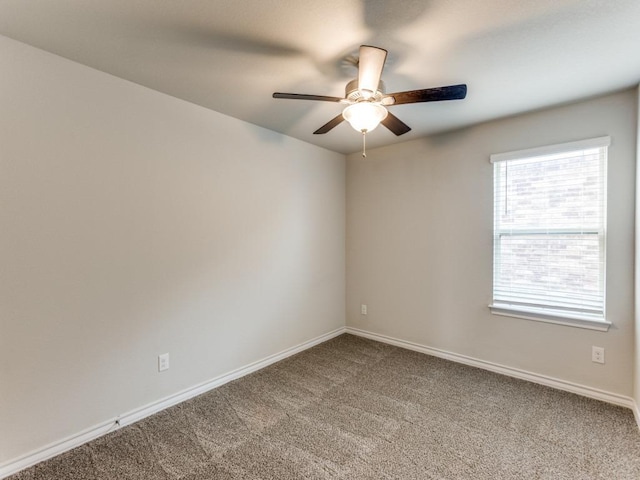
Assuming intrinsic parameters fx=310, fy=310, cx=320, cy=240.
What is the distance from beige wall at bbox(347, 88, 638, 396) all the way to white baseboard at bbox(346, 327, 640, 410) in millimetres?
46

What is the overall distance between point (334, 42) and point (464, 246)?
7.51 feet

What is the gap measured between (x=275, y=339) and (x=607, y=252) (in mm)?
2959

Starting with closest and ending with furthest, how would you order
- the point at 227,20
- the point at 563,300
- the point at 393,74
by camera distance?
the point at 227,20, the point at 393,74, the point at 563,300

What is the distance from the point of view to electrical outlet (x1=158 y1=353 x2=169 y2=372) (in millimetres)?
2352

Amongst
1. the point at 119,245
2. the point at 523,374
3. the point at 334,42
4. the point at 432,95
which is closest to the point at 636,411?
the point at 523,374

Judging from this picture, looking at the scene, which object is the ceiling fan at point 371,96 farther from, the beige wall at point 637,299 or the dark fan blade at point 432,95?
the beige wall at point 637,299

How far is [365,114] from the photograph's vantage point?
181 centimetres

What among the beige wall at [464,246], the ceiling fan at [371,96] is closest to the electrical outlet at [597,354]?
the beige wall at [464,246]

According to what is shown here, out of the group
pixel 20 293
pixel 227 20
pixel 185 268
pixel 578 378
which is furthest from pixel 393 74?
pixel 578 378

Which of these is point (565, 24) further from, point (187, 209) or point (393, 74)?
point (187, 209)

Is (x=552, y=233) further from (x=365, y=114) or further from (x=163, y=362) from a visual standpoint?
(x=163, y=362)

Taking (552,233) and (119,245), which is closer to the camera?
(119,245)

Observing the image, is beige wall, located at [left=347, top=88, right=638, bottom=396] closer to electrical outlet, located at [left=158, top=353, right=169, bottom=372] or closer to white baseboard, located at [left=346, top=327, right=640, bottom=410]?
white baseboard, located at [left=346, top=327, right=640, bottom=410]

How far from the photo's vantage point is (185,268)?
2.50 metres
